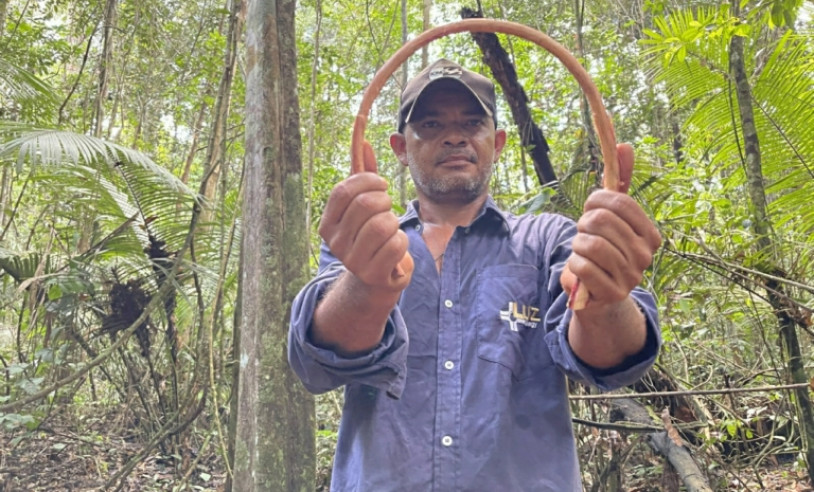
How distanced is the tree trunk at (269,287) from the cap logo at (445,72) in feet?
2.46

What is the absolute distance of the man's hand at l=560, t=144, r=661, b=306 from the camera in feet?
4.25

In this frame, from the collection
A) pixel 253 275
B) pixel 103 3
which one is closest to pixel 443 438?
pixel 253 275

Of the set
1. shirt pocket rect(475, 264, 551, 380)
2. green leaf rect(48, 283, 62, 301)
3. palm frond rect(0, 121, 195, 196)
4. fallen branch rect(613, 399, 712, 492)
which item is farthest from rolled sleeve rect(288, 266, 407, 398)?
green leaf rect(48, 283, 62, 301)

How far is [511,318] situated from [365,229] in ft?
2.14

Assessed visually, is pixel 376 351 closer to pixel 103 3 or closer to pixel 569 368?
pixel 569 368

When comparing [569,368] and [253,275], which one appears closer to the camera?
[569,368]

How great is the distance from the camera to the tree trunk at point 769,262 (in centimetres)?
310

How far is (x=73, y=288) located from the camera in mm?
4543

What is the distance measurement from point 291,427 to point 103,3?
15.7ft

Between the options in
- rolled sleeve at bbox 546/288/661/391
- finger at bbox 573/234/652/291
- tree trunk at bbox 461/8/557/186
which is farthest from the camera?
tree trunk at bbox 461/8/557/186

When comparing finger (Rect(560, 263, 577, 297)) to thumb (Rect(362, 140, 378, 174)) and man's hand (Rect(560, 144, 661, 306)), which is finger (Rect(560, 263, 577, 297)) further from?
thumb (Rect(362, 140, 378, 174))

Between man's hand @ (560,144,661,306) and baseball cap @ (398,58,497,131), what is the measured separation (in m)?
0.75

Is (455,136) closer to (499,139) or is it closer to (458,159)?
(458,159)

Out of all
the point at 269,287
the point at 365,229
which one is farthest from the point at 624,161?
the point at 269,287
